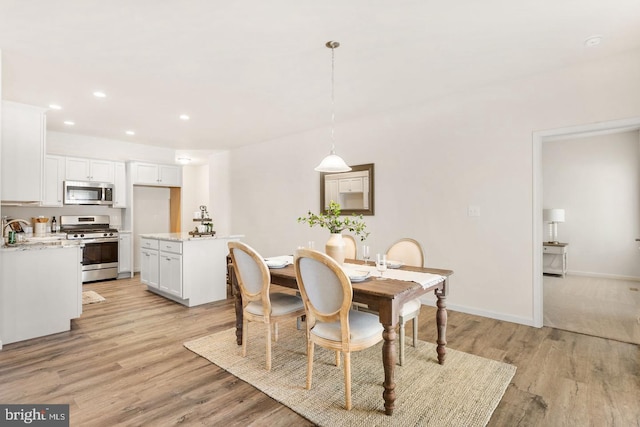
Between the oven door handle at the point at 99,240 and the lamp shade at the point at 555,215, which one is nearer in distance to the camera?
the oven door handle at the point at 99,240

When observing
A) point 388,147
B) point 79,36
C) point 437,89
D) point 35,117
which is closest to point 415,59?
point 437,89

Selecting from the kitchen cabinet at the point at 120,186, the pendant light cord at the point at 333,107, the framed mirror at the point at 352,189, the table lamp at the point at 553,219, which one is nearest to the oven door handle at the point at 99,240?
the kitchen cabinet at the point at 120,186

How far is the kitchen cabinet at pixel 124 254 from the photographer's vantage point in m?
5.80

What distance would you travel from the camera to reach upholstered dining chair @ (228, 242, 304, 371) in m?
2.44

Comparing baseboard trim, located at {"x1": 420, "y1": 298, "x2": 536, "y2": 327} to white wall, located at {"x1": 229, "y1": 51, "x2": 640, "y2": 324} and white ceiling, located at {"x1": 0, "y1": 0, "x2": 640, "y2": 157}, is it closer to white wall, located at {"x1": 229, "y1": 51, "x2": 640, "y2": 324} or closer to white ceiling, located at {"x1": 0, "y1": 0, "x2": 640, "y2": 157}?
white wall, located at {"x1": 229, "y1": 51, "x2": 640, "y2": 324}

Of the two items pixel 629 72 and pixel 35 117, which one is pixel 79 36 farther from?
pixel 629 72

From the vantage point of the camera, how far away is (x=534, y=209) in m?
3.33

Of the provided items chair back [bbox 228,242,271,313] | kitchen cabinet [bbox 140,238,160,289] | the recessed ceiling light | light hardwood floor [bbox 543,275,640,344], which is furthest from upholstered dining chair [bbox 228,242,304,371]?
the recessed ceiling light

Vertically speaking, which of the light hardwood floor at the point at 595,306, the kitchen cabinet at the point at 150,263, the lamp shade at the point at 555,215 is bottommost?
the light hardwood floor at the point at 595,306

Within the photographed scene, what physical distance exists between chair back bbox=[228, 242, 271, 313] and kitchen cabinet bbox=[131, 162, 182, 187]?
446 centimetres

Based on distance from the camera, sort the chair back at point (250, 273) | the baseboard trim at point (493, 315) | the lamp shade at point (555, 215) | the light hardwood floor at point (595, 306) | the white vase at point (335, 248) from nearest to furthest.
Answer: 1. the chair back at point (250, 273)
2. the white vase at point (335, 248)
3. the light hardwood floor at point (595, 306)
4. the baseboard trim at point (493, 315)
5. the lamp shade at point (555, 215)

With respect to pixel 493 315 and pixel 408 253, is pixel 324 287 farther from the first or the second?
pixel 493 315

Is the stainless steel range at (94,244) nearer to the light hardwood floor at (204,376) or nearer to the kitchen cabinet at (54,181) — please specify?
the kitchen cabinet at (54,181)

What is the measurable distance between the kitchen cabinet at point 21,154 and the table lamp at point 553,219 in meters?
7.78
